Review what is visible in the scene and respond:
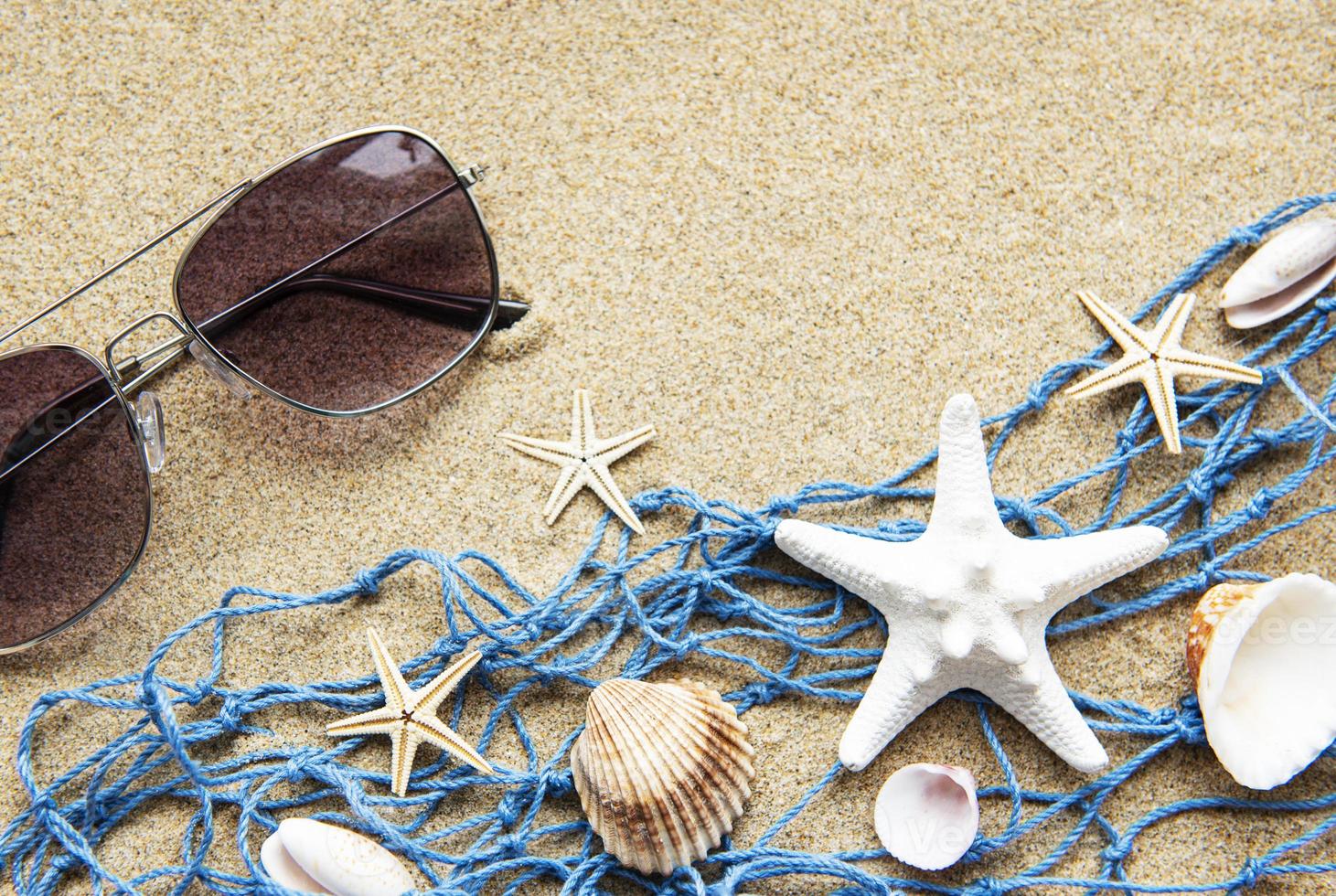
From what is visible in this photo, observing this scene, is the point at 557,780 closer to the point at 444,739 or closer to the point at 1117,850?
the point at 444,739

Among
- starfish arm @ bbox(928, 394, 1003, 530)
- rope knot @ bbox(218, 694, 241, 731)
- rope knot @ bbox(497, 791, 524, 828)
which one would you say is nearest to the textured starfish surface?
starfish arm @ bbox(928, 394, 1003, 530)

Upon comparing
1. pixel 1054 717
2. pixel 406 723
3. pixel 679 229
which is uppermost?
pixel 679 229

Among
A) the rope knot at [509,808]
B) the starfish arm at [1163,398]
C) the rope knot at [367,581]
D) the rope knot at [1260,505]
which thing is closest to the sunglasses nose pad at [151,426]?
the rope knot at [367,581]

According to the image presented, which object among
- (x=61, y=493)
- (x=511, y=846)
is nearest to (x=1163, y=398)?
(x=511, y=846)

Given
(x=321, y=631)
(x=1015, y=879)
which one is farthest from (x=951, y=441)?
(x=321, y=631)

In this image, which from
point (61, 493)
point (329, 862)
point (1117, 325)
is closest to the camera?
point (329, 862)

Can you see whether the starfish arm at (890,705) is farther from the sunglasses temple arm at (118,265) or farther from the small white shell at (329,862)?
the sunglasses temple arm at (118,265)

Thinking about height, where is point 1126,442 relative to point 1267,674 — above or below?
above

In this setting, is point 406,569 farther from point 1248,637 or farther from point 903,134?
point 1248,637
